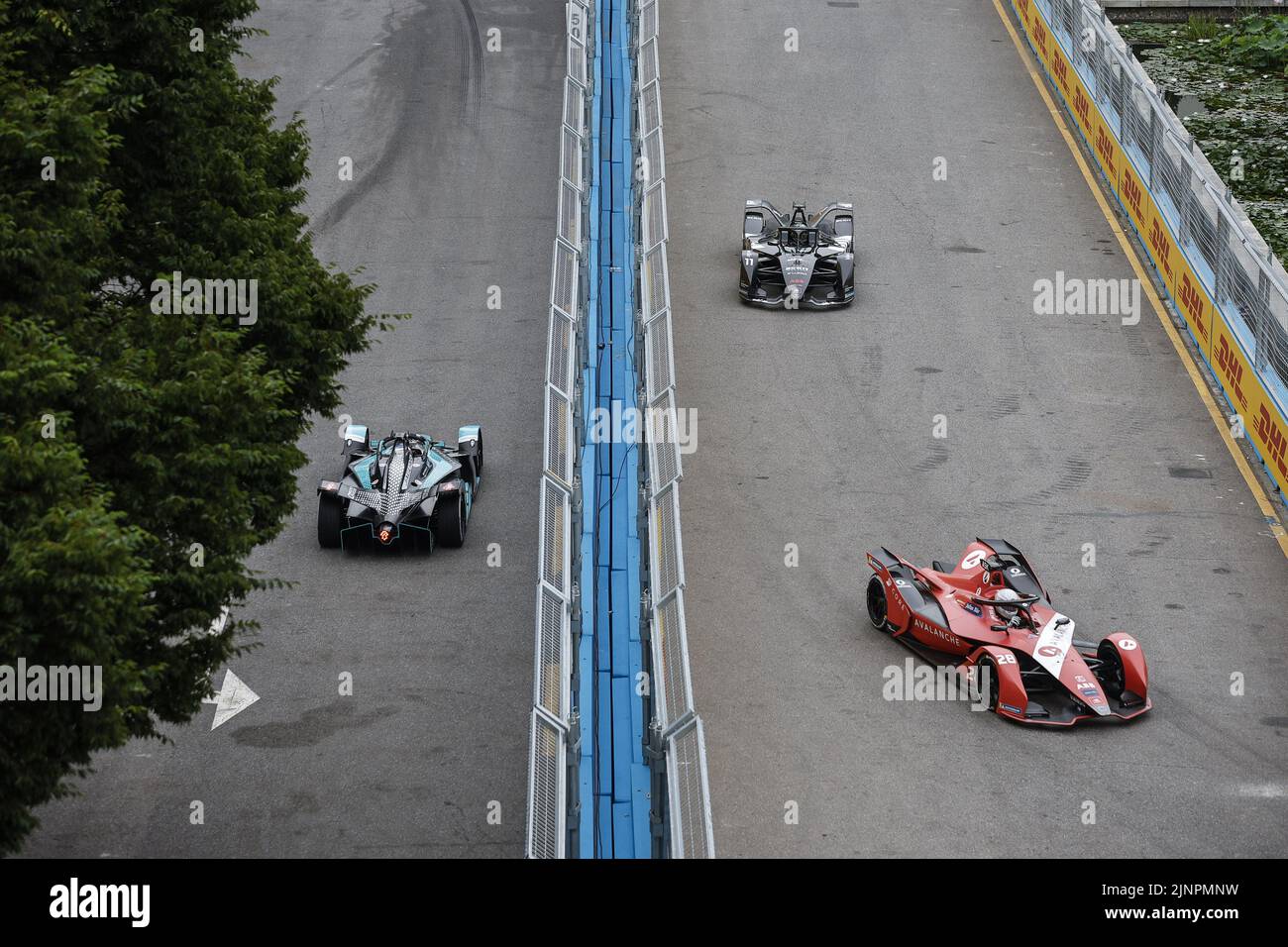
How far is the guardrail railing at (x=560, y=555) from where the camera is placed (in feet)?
47.5

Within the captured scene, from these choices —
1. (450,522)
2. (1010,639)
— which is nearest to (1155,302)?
(1010,639)

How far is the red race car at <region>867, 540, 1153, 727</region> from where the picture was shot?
1773 cm

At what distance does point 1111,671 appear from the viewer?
59.5 ft

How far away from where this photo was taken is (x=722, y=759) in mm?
17547

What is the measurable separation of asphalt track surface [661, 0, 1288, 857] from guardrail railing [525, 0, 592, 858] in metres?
2.04

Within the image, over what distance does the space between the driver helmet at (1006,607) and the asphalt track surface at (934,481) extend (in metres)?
1.12

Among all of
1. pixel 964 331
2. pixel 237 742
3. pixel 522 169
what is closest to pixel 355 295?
pixel 237 742

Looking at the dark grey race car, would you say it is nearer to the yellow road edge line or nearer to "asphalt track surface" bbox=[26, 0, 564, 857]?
"asphalt track surface" bbox=[26, 0, 564, 857]

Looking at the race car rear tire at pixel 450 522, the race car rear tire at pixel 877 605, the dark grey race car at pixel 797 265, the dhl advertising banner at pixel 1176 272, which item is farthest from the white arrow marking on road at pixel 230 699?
the dhl advertising banner at pixel 1176 272

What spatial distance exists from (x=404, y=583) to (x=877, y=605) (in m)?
6.13

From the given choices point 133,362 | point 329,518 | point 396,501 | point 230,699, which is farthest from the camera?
point 329,518

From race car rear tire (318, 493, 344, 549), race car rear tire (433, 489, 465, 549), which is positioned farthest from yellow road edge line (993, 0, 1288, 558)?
race car rear tire (318, 493, 344, 549)

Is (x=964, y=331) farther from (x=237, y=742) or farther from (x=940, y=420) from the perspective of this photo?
(x=237, y=742)

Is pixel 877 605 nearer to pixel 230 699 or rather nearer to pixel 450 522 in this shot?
pixel 450 522
